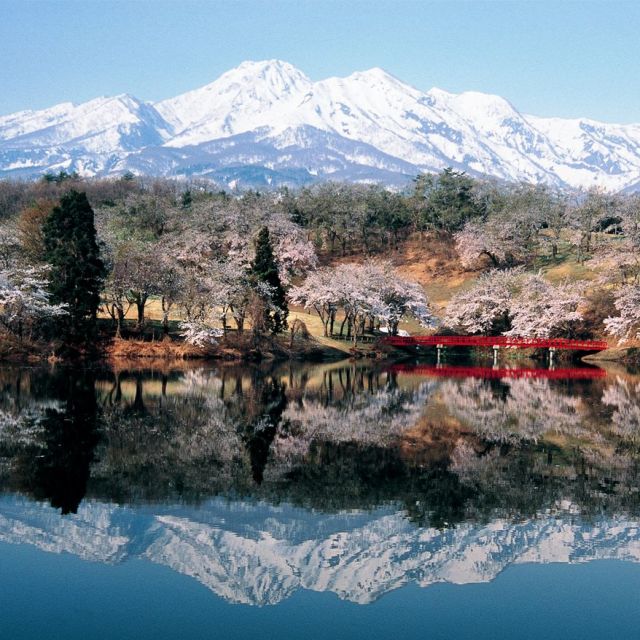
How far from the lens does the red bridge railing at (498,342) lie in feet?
312

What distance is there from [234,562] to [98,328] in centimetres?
6357

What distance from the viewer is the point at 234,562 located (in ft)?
75.8

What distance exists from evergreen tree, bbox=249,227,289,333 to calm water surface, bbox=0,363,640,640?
3607 cm

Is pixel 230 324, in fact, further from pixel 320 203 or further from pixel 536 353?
pixel 320 203

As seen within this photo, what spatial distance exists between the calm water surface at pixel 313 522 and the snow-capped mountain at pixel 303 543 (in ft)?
0.23

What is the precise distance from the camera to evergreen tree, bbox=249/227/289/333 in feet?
282

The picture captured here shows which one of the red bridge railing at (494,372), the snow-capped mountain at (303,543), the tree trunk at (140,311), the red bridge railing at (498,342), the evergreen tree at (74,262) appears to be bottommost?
the red bridge railing at (494,372)

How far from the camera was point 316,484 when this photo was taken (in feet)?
102

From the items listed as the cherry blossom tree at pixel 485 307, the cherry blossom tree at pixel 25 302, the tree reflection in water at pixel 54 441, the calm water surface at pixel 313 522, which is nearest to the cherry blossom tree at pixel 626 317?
the cherry blossom tree at pixel 485 307

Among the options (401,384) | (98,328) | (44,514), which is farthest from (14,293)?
(44,514)

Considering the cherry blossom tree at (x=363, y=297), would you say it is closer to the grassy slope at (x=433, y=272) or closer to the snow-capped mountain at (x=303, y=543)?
the grassy slope at (x=433, y=272)

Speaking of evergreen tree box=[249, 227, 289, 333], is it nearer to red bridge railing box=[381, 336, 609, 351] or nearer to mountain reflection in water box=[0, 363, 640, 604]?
red bridge railing box=[381, 336, 609, 351]

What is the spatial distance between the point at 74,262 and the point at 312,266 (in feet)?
178

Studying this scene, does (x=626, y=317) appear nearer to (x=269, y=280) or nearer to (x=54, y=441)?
(x=269, y=280)
